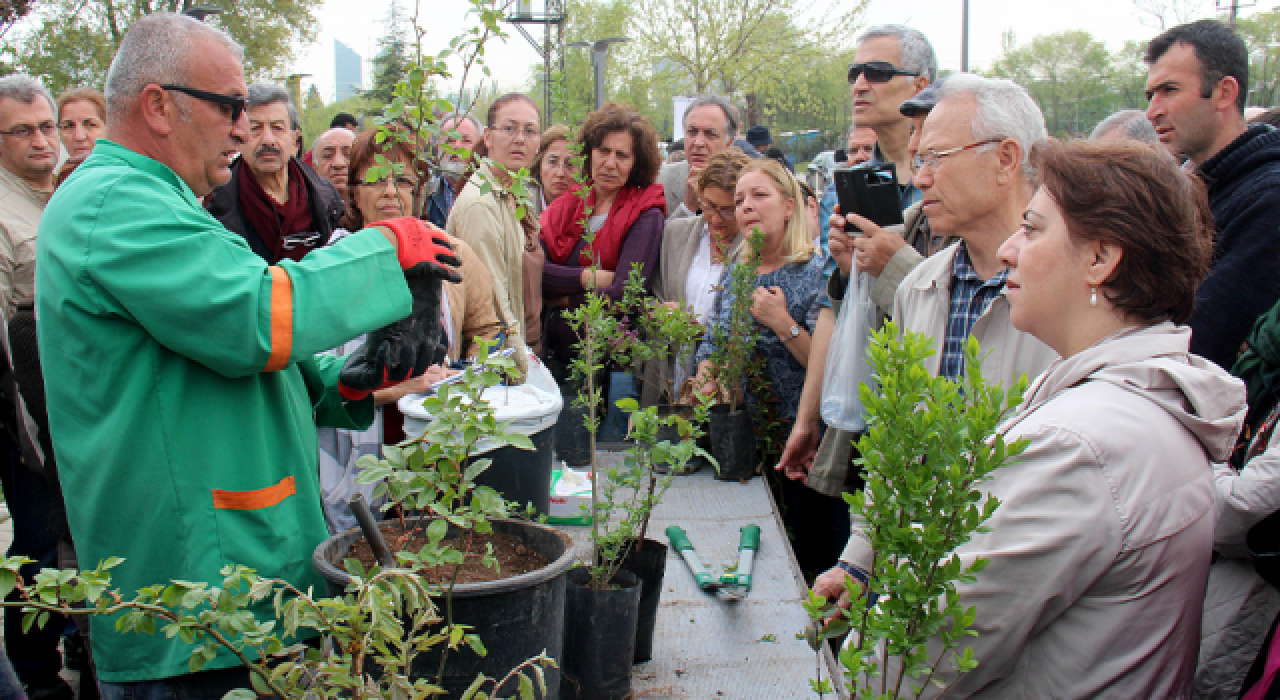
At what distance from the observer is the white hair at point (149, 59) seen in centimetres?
173

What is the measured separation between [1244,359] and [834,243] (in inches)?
53.0

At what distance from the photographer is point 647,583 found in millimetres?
2402

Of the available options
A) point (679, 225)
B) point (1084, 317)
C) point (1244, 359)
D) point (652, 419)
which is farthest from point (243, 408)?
point (679, 225)

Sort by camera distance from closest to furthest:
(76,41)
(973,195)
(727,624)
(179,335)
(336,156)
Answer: (179,335) → (973,195) → (727,624) → (336,156) → (76,41)

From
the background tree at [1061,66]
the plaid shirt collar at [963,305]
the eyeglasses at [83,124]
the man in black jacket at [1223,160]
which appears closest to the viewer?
the plaid shirt collar at [963,305]

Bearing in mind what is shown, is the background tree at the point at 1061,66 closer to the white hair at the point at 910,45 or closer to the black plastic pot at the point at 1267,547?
the white hair at the point at 910,45

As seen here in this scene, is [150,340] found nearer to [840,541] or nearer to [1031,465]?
[1031,465]

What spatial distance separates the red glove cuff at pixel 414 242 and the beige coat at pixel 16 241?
255 cm

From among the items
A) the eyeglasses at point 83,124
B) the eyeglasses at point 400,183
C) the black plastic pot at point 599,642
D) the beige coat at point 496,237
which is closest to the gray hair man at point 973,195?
the black plastic pot at point 599,642

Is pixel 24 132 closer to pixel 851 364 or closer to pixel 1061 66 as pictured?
pixel 851 364

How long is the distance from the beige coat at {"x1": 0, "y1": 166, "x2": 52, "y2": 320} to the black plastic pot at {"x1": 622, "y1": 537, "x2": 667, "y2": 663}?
2.68 m

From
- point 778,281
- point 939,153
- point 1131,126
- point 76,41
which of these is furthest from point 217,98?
point 76,41

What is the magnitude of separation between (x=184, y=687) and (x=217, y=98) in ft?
3.78

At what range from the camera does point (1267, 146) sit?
9.98ft
